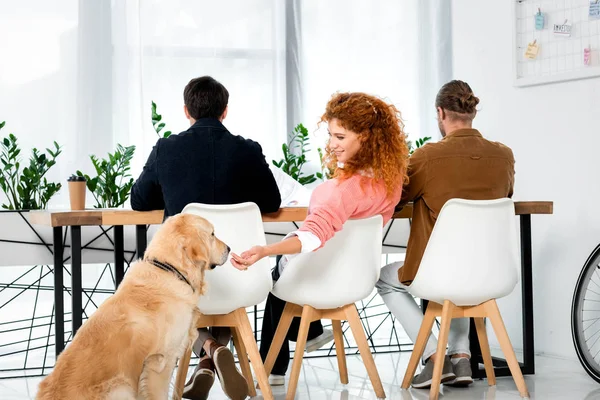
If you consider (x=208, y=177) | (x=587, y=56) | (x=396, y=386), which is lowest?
(x=396, y=386)

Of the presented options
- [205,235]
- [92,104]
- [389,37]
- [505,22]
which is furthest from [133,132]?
[205,235]

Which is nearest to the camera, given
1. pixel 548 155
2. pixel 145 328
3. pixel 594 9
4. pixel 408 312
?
pixel 145 328

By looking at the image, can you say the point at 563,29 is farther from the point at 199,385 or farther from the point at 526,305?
the point at 199,385

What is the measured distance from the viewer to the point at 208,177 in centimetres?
294

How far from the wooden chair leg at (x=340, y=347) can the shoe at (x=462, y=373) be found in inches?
17.2

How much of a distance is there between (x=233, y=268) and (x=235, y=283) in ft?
0.18

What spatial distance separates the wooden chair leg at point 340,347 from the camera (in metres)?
3.34

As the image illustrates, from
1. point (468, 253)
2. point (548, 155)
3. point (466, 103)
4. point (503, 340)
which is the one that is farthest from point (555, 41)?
point (503, 340)

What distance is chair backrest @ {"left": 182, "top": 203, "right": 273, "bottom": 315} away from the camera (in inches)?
111

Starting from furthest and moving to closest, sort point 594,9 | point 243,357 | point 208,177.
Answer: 1. point 594,9
2. point 243,357
3. point 208,177

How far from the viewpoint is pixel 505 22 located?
4.48 meters

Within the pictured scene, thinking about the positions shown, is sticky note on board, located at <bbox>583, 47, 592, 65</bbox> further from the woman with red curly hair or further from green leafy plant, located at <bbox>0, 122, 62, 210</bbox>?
green leafy plant, located at <bbox>0, 122, 62, 210</bbox>

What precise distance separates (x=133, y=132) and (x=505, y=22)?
2282mm

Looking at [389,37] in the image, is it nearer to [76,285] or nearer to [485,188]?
[485,188]
